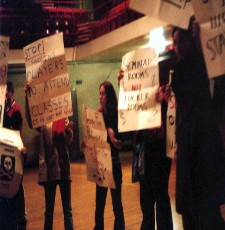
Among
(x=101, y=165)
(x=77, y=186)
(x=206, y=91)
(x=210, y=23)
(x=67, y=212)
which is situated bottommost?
(x=77, y=186)

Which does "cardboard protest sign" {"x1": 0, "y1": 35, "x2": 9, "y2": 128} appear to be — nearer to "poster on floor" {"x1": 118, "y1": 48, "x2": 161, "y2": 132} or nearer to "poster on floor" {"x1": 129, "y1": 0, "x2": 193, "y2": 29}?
"poster on floor" {"x1": 118, "y1": 48, "x2": 161, "y2": 132}

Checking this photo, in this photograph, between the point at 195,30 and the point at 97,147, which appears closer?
the point at 195,30

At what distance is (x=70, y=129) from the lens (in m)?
4.43

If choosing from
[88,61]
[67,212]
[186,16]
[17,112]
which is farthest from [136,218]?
[88,61]

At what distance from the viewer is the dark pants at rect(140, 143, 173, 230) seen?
3.88 meters

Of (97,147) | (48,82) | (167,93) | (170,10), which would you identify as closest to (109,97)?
(97,147)

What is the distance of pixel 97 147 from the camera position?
4.39 metres

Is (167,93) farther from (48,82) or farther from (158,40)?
(158,40)

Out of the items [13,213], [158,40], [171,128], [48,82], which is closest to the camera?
[171,128]

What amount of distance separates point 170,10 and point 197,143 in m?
0.91

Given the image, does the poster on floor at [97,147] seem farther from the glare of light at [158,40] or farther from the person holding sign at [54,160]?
the glare of light at [158,40]

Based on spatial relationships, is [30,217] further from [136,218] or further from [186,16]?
[186,16]

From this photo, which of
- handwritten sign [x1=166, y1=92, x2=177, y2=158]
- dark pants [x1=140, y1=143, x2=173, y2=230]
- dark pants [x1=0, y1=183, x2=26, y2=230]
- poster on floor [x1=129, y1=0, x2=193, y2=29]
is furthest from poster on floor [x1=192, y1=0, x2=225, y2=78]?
dark pants [x1=0, y1=183, x2=26, y2=230]

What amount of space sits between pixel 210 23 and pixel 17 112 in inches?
104
